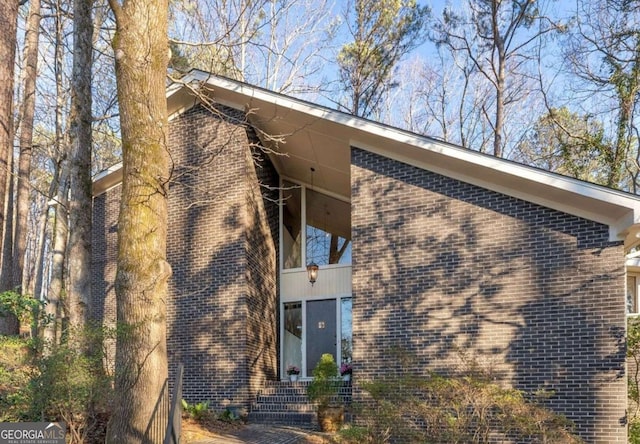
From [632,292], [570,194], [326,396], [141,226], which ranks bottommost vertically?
[326,396]

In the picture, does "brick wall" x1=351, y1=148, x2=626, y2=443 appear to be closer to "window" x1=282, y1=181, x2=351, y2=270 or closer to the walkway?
the walkway

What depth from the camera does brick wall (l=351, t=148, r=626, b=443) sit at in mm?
7141

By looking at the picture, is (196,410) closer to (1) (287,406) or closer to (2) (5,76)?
(1) (287,406)

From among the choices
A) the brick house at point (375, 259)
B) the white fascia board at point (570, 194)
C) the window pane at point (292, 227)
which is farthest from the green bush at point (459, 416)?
the window pane at point (292, 227)

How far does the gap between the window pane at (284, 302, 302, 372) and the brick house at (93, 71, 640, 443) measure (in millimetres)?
34

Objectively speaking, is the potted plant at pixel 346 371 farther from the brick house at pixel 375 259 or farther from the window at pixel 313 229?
the window at pixel 313 229

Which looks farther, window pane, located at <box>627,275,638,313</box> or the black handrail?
window pane, located at <box>627,275,638,313</box>

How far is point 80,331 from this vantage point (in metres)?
6.00

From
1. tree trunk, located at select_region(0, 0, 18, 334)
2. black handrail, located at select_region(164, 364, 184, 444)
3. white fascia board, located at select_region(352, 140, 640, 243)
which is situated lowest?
black handrail, located at select_region(164, 364, 184, 444)

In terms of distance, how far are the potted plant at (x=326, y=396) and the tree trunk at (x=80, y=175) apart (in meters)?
3.97

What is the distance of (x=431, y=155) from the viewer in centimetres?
816

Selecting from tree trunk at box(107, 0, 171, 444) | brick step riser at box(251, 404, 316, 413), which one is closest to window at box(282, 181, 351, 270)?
brick step riser at box(251, 404, 316, 413)

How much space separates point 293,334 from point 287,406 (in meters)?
2.29

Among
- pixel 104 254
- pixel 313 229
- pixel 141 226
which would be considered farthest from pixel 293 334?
pixel 141 226
